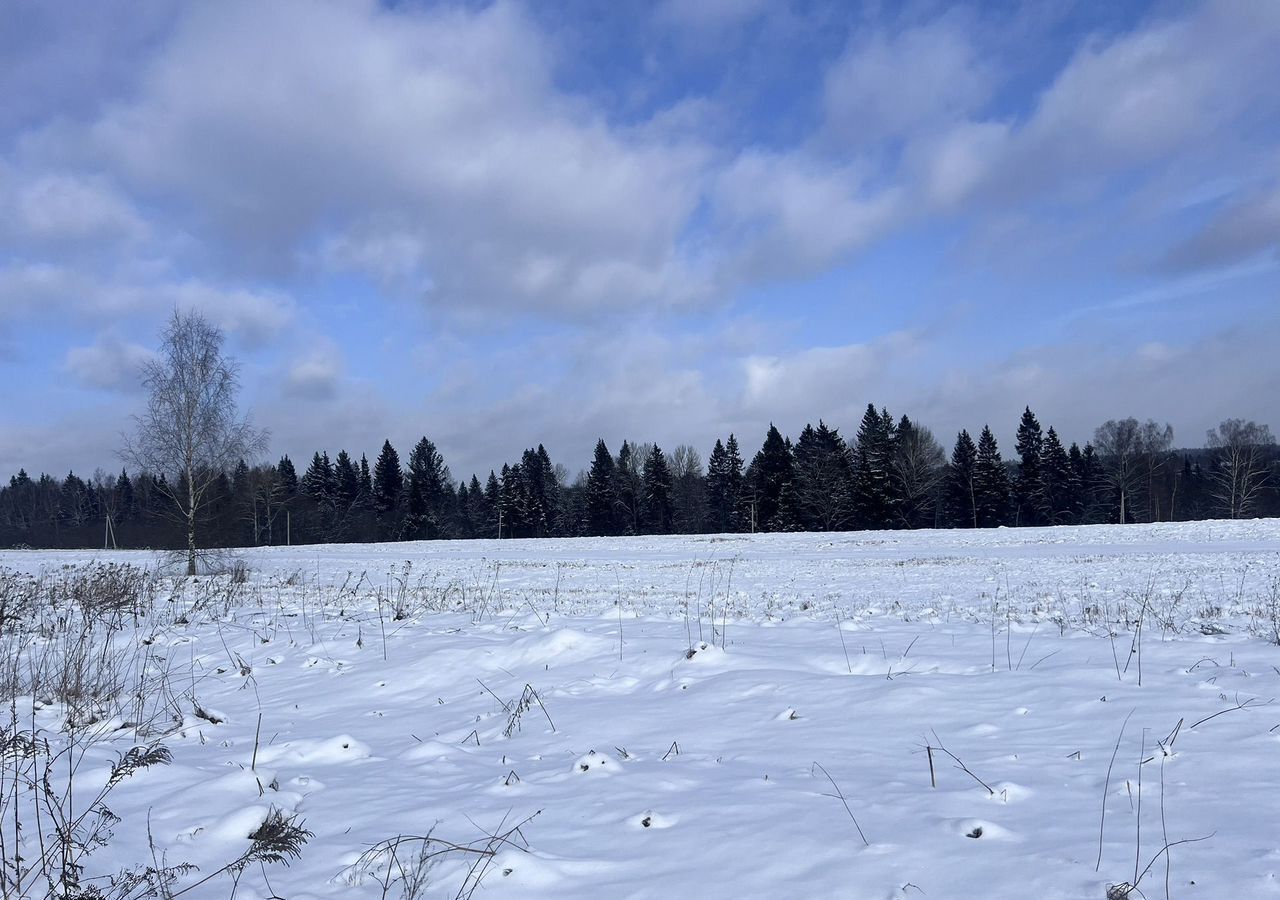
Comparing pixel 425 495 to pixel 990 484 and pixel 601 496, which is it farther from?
pixel 990 484

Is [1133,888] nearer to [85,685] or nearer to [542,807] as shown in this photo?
[542,807]

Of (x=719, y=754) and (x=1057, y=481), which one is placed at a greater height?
(x=1057, y=481)

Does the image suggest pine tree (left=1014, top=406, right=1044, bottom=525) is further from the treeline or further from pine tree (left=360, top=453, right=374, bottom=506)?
pine tree (left=360, top=453, right=374, bottom=506)

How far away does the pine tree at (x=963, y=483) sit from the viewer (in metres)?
61.1

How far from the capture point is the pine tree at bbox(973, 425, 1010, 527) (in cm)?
6044

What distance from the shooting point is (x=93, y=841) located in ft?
10.0

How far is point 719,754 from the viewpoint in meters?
4.11

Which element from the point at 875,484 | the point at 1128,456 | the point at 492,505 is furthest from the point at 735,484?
the point at 1128,456

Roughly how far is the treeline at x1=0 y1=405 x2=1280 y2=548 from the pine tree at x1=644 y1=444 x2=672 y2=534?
12 centimetres

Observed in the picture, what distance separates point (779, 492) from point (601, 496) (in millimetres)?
17892

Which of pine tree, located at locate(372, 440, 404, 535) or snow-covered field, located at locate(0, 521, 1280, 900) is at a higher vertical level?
pine tree, located at locate(372, 440, 404, 535)

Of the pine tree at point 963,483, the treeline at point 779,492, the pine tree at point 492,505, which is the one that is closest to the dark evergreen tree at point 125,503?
the treeline at point 779,492

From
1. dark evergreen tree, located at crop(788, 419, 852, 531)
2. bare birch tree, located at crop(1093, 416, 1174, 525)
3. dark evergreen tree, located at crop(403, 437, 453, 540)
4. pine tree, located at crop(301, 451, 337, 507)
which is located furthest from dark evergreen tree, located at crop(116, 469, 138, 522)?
bare birch tree, located at crop(1093, 416, 1174, 525)

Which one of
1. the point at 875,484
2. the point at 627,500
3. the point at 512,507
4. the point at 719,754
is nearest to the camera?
the point at 719,754
